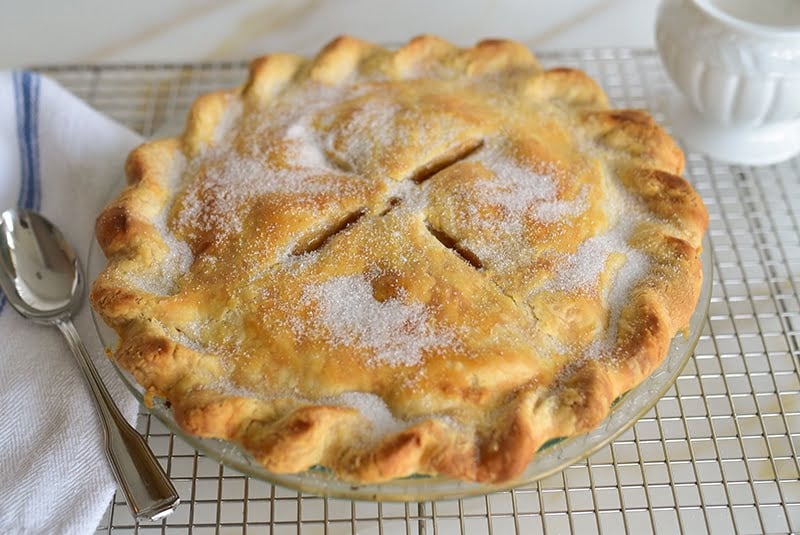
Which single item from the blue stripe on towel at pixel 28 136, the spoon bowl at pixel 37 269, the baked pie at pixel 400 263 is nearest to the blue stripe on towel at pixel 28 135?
the blue stripe on towel at pixel 28 136

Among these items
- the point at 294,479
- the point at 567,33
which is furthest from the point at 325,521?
the point at 567,33

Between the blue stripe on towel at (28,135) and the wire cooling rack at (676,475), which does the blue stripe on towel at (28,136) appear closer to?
the blue stripe on towel at (28,135)

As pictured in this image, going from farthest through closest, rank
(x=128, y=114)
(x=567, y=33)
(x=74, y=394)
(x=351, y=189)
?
(x=567, y=33) → (x=128, y=114) → (x=351, y=189) → (x=74, y=394)

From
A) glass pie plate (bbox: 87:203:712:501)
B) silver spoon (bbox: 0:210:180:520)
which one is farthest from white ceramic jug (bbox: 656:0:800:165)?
silver spoon (bbox: 0:210:180:520)

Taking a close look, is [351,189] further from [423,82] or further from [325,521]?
[325,521]

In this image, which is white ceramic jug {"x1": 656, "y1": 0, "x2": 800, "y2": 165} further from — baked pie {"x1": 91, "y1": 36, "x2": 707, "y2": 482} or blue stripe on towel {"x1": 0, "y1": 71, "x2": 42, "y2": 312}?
→ blue stripe on towel {"x1": 0, "y1": 71, "x2": 42, "y2": 312}
